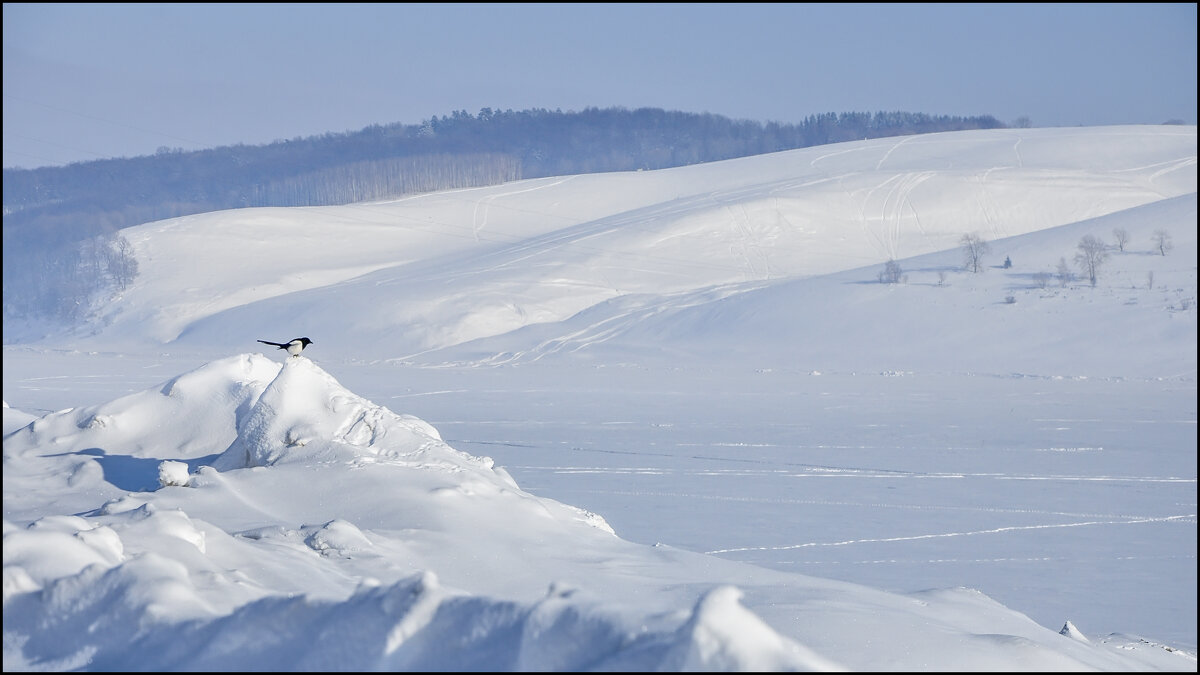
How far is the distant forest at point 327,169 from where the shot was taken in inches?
1997

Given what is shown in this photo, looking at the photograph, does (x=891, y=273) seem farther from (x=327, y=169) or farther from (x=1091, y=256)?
(x=327, y=169)

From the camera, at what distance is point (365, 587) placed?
382 centimetres

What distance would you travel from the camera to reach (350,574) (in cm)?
621

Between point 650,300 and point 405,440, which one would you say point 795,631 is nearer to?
point 405,440

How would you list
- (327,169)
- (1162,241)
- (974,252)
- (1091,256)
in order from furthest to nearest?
1. (327,169)
2. (974,252)
3. (1162,241)
4. (1091,256)

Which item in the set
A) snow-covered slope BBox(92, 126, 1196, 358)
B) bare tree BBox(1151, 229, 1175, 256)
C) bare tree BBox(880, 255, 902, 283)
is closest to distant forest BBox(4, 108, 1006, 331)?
snow-covered slope BBox(92, 126, 1196, 358)

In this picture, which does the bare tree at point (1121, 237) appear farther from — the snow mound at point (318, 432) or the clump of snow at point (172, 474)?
the clump of snow at point (172, 474)

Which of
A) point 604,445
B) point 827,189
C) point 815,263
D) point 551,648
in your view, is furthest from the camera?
point 827,189

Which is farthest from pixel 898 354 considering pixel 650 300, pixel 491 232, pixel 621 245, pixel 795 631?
pixel 491 232

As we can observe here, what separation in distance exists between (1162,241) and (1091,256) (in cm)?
303

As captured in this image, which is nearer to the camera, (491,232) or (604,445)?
(604,445)

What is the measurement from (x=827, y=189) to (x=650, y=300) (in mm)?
20025

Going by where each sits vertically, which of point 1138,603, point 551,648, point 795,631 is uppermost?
point 551,648

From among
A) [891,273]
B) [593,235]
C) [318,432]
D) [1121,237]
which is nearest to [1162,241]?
[1121,237]
